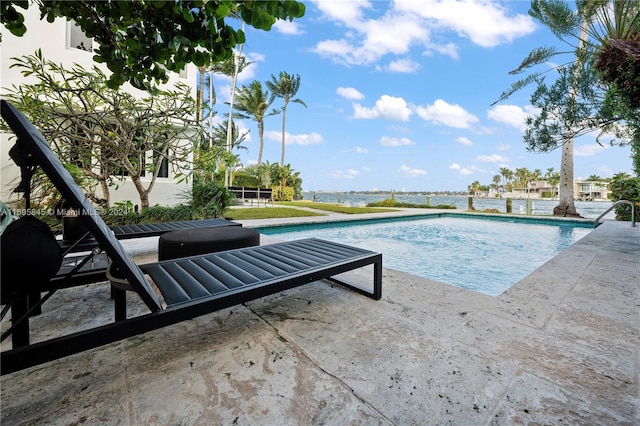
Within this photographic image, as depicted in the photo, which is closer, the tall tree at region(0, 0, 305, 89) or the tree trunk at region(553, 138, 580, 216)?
the tall tree at region(0, 0, 305, 89)

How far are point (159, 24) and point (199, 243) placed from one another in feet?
6.29

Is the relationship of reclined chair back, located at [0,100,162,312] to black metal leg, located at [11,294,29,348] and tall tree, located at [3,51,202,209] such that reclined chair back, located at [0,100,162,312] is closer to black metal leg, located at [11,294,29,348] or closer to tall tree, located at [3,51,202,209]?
black metal leg, located at [11,294,29,348]

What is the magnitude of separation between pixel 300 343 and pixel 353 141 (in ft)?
121

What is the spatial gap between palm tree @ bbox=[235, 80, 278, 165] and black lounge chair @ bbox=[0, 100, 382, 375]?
25.0 metres

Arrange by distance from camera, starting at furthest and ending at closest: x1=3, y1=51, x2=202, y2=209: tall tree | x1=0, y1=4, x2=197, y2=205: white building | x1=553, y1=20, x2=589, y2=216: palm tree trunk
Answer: x1=553, y1=20, x2=589, y2=216: palm tree trunk → x1=0, y1=4, x2=197, y2=205: white building → x1=3, y1=51, x2=202, y2=209: tall tree

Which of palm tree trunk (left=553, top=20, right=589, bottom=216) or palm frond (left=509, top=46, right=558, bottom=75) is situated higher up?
palm frond (left=509, top=46, right=558, bottom=75)

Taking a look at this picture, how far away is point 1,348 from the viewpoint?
1626 mm

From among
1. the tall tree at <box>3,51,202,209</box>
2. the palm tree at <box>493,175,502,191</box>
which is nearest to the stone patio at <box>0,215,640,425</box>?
the tall tree at <box>3,51,202,209</box>

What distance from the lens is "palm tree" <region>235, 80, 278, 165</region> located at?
25.5 meters

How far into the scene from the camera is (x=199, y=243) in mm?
2854

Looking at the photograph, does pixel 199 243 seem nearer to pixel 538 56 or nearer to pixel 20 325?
pixel 20 325

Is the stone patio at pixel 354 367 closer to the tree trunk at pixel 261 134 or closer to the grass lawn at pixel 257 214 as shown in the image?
the grass lawn at pixel 257 214

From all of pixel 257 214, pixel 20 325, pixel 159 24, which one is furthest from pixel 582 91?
pixel 257 214

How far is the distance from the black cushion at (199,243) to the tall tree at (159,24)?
1582mm
